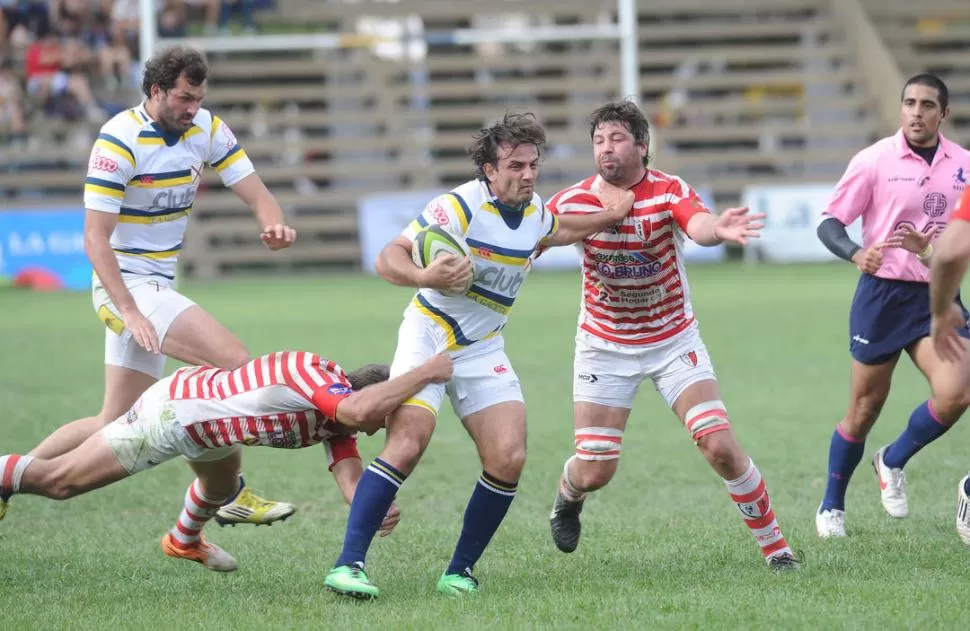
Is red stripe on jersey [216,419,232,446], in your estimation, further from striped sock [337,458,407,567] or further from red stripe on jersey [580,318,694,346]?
red stripe on jersey [580,318,694,346]

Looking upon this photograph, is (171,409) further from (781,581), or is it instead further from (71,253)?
(71,253)

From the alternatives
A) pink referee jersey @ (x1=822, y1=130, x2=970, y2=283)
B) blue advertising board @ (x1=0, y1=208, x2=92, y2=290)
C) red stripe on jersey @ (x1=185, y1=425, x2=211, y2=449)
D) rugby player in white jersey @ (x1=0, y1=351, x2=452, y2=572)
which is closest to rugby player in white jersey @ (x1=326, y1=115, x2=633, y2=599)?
rugby player in white jersey @ (x1=0, y1=351, x2=452, y2=572)

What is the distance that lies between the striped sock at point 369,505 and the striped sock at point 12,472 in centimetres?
143

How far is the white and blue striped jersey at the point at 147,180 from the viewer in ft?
21.7

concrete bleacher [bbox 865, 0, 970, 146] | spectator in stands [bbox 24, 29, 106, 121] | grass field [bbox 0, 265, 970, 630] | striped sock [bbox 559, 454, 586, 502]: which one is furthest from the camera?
concrete bleacher [bbox 865, 0, 970, 146]

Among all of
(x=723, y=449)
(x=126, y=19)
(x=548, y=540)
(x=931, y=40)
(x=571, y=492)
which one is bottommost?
(x=931, y=40)

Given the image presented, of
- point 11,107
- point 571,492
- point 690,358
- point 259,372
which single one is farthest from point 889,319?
point 11,107

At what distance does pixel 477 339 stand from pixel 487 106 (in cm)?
2218

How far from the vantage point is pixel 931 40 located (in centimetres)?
2873

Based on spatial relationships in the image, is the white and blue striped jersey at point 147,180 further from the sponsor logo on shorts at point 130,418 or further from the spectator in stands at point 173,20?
the spectator in stands at point 173,20

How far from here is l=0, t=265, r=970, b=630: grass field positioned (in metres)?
5.16

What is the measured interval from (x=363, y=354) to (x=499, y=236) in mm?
7833

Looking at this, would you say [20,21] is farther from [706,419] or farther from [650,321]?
[706,419]

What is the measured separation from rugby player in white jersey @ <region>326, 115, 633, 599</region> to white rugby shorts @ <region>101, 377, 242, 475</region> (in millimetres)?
755
